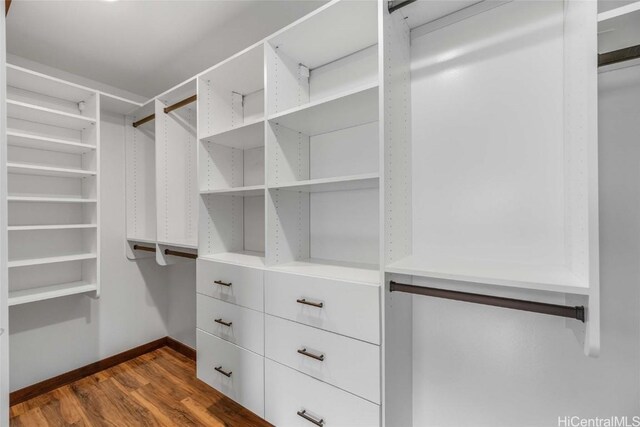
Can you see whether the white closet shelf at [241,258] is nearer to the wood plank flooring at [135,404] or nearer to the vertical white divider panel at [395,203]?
the vertical white divider panel at [395,203]

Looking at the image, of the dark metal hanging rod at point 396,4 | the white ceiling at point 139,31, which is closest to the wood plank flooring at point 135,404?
the dark metal hanging rod at point 396,4

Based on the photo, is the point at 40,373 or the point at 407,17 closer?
the point at 407,17

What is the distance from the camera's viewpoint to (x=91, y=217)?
7.09 feet

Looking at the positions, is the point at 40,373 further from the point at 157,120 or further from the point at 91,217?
the point at 157,120

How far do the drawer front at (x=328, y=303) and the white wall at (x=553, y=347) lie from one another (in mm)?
417

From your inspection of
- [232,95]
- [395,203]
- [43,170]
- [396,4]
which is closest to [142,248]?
[43,170]

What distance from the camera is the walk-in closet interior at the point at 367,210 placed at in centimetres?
100

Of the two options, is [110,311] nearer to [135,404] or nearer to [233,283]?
[135,404]

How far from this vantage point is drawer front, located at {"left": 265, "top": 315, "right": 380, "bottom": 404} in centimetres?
108

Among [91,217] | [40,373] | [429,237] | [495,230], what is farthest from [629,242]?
[40,373]

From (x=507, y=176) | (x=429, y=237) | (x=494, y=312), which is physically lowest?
(x=494, y=312)

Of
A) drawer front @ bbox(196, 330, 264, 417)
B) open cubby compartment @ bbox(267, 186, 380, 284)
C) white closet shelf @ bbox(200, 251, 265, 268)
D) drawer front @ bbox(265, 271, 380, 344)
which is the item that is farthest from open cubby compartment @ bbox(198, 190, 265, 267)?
drawer front @ bbox(196, 330, 264, 417)

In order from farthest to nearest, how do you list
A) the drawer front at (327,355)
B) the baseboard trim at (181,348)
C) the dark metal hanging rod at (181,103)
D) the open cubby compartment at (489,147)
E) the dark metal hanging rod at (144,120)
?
the baseboard trim at (181,348) < the dark metal hanging rod at (144,120) < the dark metal hanging rod at (181,103) < the drawer front at (327,355) < the open cubby compartment at (489,147)

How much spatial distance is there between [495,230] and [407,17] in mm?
1001
